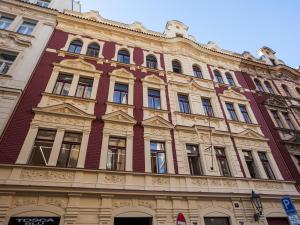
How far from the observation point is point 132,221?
8.93m

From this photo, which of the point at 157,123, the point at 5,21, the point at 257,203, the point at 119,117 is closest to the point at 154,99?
the point at 157,123

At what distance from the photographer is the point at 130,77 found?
13.6 m

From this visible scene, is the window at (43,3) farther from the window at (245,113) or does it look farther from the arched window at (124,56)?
the window at (245,113)

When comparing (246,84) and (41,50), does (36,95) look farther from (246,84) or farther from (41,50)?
(246,84)

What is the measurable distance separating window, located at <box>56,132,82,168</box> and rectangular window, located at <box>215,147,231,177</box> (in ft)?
25.3

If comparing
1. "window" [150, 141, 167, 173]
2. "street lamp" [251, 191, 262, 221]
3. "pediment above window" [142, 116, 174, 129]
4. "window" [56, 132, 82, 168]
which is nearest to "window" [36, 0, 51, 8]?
"window" [56, 132, 82, 168]

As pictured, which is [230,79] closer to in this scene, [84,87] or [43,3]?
[84,87]

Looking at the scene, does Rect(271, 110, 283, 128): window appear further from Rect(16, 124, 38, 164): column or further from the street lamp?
Rect(16, 124, 38, 164): column

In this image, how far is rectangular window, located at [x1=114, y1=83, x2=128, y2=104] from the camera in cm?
1248

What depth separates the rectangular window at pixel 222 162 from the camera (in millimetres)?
11883

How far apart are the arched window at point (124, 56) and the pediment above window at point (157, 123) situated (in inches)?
200

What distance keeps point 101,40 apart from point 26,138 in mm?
8828

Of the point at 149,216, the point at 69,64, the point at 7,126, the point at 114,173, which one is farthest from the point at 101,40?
the point at 149,216

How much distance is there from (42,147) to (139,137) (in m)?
4.57
